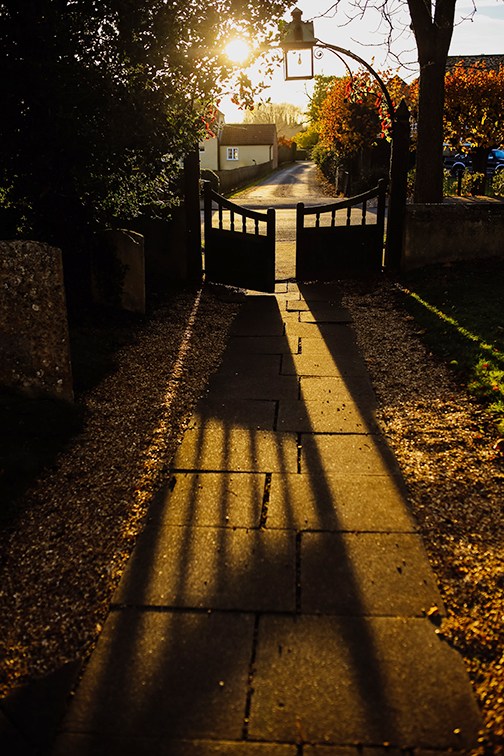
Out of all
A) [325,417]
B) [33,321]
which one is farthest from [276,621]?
[33,321]

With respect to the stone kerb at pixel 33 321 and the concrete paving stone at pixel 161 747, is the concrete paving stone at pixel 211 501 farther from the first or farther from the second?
the stone kerb at pixel 33 321

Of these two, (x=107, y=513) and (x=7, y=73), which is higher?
(x=7, y=73)

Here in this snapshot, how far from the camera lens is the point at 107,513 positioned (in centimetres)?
353

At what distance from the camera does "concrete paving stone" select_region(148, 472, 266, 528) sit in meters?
3.44

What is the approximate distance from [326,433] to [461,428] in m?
1.06

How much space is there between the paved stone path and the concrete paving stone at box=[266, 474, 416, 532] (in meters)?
0.01

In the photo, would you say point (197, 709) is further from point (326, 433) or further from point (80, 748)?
point (326, 433)

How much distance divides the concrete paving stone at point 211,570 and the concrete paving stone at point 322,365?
279cm

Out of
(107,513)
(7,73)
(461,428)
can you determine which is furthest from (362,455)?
(7,73)

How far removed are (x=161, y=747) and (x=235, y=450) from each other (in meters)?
2.33

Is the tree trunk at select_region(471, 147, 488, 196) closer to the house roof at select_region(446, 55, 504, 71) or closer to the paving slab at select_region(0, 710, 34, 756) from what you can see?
the house roof at select_region(446, 55, 504, 71)

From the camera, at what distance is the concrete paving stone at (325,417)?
4.63 metres

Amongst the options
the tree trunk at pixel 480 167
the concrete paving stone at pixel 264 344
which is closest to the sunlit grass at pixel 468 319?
the concrete paving stone at pixel 264 344

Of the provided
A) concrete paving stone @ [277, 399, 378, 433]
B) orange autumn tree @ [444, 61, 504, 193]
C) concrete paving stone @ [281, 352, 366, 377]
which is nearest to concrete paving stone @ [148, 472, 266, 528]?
concrete paving stone @ [277, 399, 378, 433]
